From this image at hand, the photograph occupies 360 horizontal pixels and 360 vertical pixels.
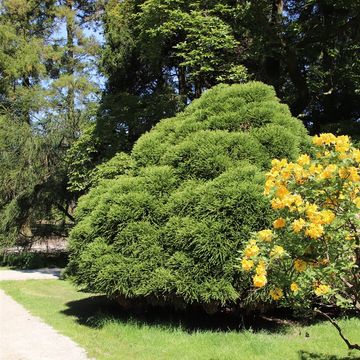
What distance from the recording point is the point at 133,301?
7.31m

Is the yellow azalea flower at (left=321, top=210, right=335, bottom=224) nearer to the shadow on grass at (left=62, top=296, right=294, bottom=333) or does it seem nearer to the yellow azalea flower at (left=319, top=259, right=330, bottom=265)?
the yellow azalea flower at (left=319, top=259, right=330, bottom=265)

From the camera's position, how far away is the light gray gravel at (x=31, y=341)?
18.5 ft

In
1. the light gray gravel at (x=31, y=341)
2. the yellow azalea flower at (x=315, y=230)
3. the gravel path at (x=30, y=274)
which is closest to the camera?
the yellow azalea flower at (x=315, y=230)

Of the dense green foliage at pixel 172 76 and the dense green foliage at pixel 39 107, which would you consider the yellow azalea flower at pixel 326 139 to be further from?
the dense green foliage at pixel 39 107

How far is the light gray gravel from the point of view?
222 inches

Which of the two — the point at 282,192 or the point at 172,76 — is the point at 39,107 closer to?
the point at 172,76

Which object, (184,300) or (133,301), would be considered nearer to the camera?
(184,300)

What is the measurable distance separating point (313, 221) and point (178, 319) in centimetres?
485

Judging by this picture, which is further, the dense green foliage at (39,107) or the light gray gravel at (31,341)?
the dense green foliage at (39,107)

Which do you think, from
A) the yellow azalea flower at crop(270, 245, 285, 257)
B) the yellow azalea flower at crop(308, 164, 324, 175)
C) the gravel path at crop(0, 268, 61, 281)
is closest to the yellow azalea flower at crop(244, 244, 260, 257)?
the yellow azalea flower at crop(270, 245, 285, 257)

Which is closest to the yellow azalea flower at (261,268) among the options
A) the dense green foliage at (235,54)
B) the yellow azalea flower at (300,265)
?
the yellow azalea flower at (300,265)

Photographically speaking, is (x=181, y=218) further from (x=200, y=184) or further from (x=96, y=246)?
(x=96, y=246)

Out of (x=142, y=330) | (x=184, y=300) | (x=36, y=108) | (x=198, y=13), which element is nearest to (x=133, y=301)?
(x=142, y=330)

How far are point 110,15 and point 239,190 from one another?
12.0 meters
